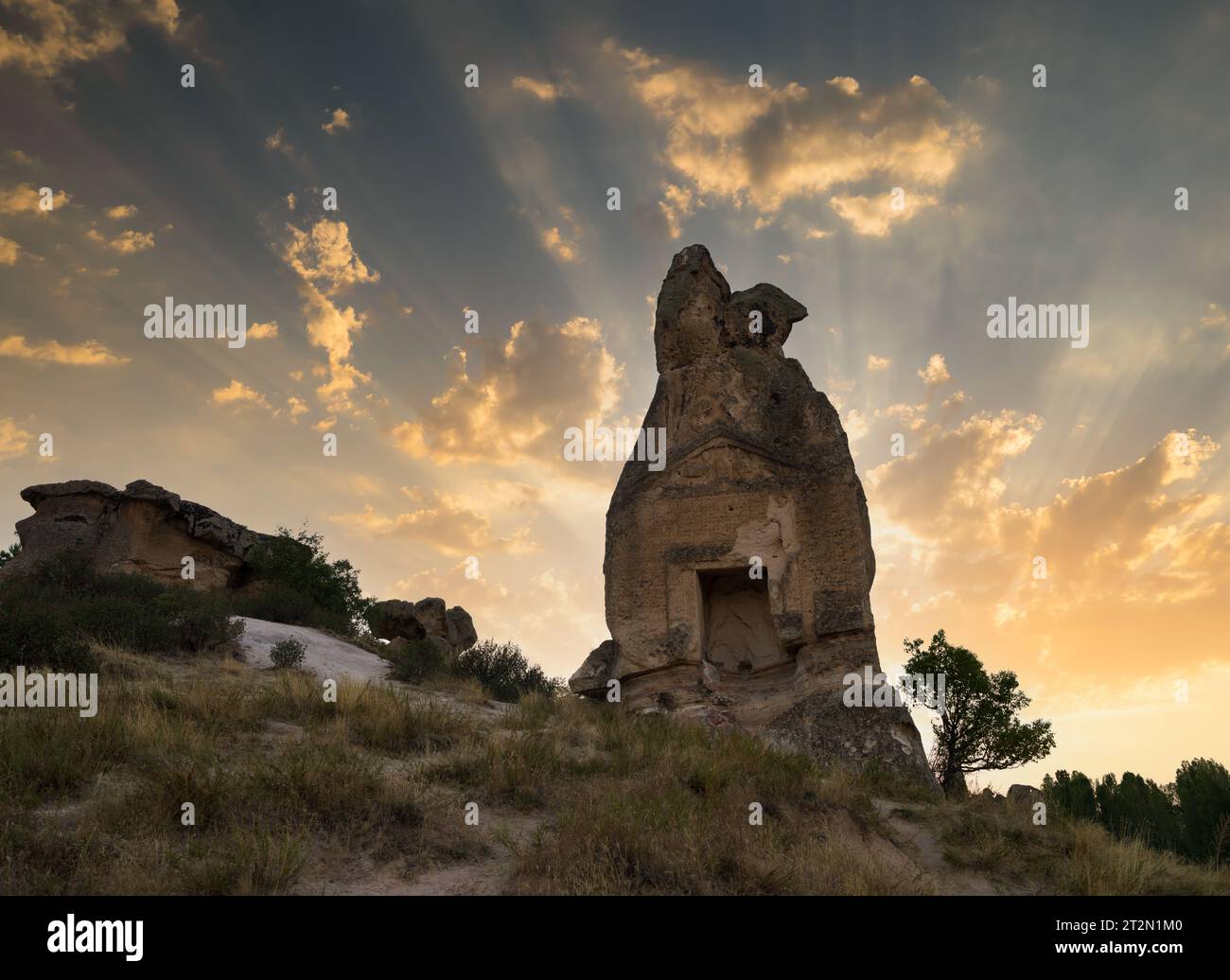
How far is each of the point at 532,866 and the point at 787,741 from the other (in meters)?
6.25

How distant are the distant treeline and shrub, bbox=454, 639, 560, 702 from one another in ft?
31.9

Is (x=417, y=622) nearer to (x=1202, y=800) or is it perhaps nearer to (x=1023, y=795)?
(x=1023, y=795)

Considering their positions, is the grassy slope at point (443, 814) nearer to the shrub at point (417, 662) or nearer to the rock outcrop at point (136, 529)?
the shrub at point (417, 662)

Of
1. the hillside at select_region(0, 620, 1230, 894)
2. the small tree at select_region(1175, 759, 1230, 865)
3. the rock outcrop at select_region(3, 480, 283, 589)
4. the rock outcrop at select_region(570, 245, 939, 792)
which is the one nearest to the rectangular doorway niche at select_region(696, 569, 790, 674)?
the rock outcrop at select_region(570, 245, 939, 792)

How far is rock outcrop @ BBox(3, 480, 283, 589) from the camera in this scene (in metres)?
21.8

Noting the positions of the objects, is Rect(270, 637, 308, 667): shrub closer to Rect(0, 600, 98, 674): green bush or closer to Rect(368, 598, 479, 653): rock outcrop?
Rect(0, 600, 98, 674): green bush

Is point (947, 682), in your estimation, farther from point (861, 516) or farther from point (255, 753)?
point (255, 753)

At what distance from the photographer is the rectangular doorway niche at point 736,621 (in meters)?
12.6

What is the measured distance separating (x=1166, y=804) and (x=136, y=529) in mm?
26093

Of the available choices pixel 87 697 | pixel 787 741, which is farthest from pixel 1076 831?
pixel 87 697

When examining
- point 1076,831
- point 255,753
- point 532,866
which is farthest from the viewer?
point 1076,831

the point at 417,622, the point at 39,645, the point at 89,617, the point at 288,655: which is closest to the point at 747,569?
the point at 288,655

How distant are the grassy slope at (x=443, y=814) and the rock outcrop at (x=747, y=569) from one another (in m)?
2.07

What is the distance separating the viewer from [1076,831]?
7.95 meters
